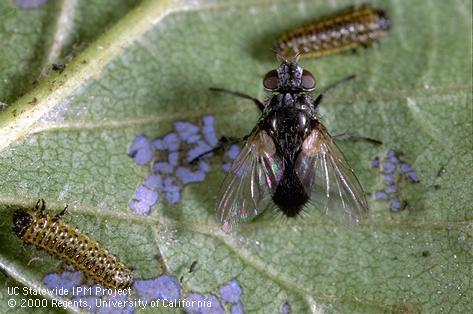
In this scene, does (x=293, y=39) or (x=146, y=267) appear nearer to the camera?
(x=146, y=267)

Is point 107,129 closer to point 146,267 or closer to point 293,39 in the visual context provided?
point 146,267

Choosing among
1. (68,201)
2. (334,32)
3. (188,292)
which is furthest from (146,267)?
(334,32)

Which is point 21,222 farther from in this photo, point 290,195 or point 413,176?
point 413,176

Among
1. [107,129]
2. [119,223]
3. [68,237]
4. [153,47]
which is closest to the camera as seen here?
[68,237]

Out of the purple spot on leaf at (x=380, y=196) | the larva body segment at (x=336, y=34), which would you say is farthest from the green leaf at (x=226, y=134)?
the larva body segment at (x=336, y=34)

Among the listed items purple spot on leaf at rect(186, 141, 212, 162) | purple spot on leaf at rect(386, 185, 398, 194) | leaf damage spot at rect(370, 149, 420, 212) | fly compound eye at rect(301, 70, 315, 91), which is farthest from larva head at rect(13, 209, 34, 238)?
purple spot on leaf at rect(386, 185, 398, 194)

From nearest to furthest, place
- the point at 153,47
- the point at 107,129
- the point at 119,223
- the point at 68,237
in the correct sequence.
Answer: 1. the point at 68,237
2. the point at 119,223
3. the point at 107,129
4. the point at 153,47

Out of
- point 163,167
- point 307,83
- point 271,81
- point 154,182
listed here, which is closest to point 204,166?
point 163,167
